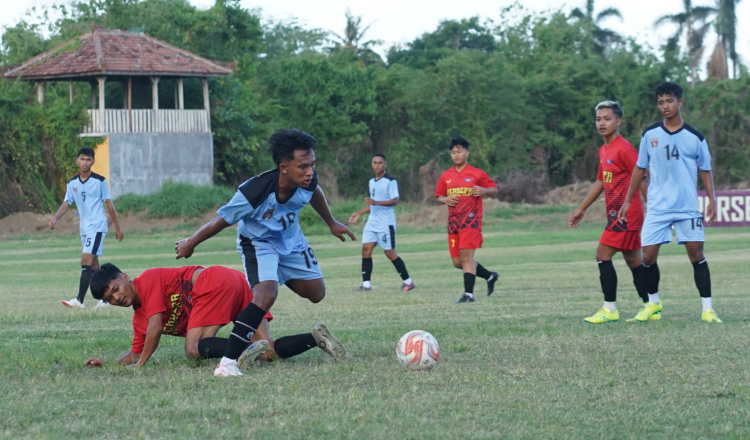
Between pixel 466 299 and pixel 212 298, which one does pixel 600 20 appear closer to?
pixel 466 299

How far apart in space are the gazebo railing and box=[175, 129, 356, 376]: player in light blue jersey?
33.6 meters

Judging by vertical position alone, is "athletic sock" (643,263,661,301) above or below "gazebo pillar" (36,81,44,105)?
below

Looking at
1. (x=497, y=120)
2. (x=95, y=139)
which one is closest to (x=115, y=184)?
(x=95, y=139)

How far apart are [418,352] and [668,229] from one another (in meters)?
3.73

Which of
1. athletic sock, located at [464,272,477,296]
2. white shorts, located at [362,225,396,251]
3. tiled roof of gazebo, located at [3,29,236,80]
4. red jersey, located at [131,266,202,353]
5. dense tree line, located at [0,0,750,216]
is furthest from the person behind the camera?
dense tree line, located at [0,0,750,216]

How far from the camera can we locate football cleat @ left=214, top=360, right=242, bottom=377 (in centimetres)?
668

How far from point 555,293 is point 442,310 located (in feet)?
9.50

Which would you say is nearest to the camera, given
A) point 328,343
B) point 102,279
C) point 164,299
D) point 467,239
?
point 102,279

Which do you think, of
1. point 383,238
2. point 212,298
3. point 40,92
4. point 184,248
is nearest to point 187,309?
point 212,298

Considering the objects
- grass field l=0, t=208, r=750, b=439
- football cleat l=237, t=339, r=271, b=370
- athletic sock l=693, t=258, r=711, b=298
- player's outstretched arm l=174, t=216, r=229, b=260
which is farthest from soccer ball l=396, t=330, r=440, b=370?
athletic sock l=693, t=258, r=711, b=298

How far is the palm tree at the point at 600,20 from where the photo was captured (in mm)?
73312

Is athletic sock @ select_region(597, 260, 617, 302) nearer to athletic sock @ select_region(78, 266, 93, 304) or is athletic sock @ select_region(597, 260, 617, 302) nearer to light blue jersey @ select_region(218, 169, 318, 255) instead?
light blue jersey @ select_region(218, 169, 318, 255)

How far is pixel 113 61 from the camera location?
38.8 metres

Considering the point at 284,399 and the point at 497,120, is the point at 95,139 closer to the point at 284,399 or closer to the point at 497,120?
the point at 497,120
